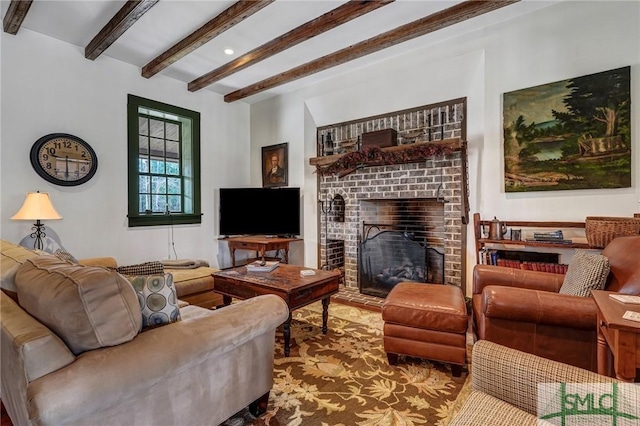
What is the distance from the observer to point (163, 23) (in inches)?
121

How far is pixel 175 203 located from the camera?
180 inches

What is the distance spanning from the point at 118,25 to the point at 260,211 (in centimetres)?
271

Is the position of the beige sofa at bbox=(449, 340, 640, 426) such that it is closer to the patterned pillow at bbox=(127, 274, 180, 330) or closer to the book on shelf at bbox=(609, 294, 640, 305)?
the book on shelf at bbox=(609, 294, 640, 305)

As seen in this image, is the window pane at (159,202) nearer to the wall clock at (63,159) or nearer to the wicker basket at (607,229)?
the wall clock at (63,159)

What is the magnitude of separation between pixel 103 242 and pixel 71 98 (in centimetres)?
167

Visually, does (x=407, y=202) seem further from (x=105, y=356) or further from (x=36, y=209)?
(x=36, y=209)

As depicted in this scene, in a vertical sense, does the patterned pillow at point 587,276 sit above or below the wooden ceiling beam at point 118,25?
below

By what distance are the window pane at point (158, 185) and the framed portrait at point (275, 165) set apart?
59.0 inches

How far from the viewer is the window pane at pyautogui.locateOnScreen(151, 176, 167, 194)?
4.33 meters

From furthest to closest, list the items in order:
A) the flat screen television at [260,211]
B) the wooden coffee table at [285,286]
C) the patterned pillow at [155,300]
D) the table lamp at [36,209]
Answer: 1. the flat screen television at [260,211]
2. the table lamp at [36,209]
3. the wooden coffee table at [285,286]
4. the patterned pillow at [155,300]

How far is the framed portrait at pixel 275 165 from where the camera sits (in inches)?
194

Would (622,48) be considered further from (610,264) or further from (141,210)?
(141,210)

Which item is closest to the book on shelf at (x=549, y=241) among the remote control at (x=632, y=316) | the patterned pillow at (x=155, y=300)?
the remote control at (x=632, y=316)

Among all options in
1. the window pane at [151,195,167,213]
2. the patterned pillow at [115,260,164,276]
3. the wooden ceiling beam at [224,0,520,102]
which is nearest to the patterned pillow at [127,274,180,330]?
the patterned pillow at [115,260,164,276]
